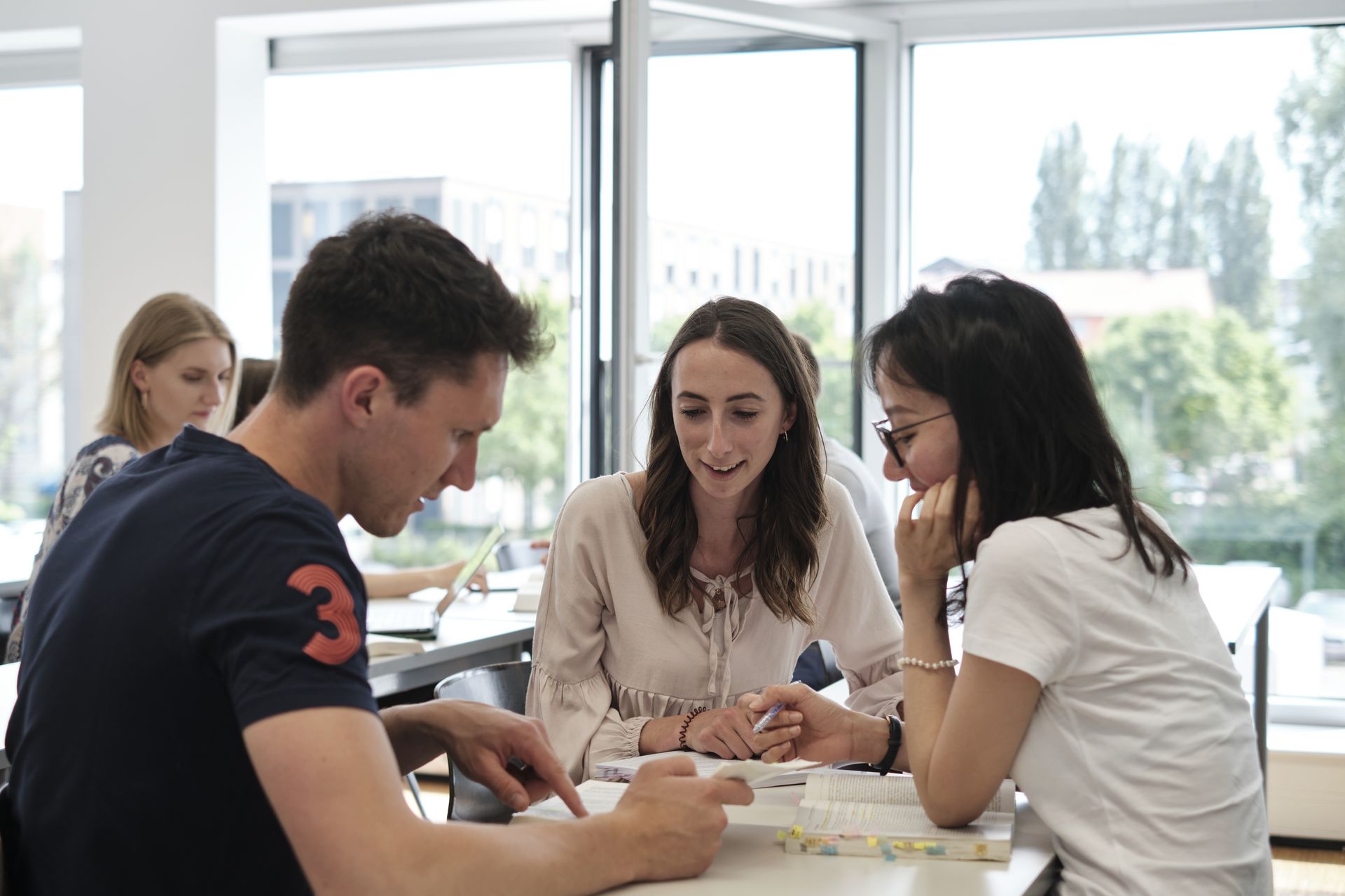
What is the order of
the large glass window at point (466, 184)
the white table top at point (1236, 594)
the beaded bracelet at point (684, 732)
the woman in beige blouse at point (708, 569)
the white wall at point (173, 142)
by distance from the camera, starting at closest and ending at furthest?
the beaded bracelet at point (684, 732) < the woman in beige blouse at point (708, 569) < the white table top at point (1236, 594) < the white wall at point (173, 142) < the large glass window at point (466, 184)

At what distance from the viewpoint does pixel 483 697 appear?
6.68 feet

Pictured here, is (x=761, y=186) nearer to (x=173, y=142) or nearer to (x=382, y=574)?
(x=382, y=574)

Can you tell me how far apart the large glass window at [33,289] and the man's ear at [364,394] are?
5.09m

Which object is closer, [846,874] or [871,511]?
[846,874]

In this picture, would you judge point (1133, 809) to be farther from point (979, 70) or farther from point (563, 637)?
point (979, 70)

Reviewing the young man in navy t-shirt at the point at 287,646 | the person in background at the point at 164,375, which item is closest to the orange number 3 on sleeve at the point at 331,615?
the young man in navy t-shirt at the point at 287,646

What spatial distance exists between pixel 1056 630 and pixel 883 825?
315 mm

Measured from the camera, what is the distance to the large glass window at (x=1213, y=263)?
437cm

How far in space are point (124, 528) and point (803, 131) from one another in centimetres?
372

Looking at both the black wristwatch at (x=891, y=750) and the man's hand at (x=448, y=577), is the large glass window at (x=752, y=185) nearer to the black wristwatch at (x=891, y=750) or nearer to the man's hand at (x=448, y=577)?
the man's hand at (x=448, y=577)

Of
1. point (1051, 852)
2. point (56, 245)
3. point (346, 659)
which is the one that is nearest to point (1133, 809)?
point (1051, 852)

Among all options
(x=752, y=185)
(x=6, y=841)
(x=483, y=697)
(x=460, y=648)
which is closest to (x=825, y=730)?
(x=483, y=697)

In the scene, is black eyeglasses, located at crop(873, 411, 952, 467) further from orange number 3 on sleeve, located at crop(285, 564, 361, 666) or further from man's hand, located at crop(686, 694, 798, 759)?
orange number 3 on sleeve, located at crop(285, 564, 361, 666)

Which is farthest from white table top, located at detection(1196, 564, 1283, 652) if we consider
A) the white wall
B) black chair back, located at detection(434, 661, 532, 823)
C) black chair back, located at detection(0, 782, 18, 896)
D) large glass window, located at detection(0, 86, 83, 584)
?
large glass window, located at detection(0, 86, 83, 584)
